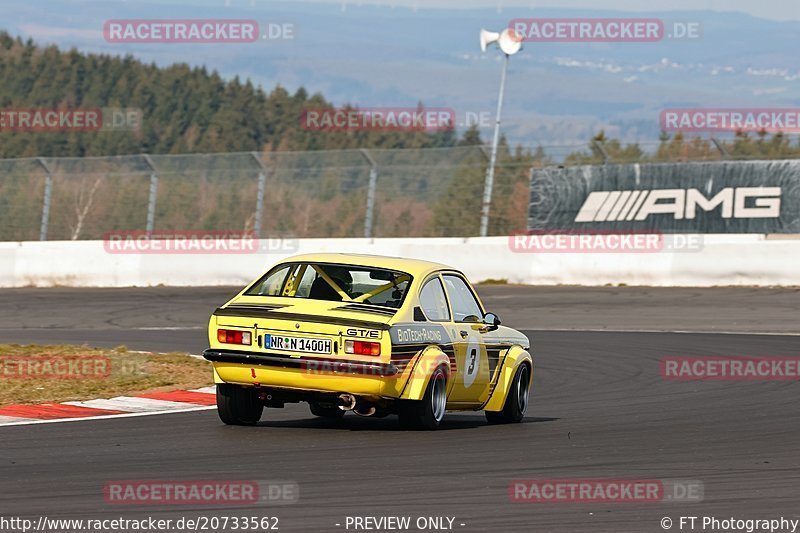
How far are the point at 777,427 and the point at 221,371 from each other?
13.4ft

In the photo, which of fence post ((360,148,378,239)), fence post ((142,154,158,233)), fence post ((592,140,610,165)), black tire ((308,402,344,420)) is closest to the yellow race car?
black tire ((308,402,344,420))

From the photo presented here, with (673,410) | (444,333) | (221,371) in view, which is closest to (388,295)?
(444,333)

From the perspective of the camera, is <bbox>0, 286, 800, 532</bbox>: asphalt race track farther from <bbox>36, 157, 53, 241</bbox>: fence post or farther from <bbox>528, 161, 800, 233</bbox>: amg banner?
<bbox>36, 157, 53, 241</bbox>: fence post

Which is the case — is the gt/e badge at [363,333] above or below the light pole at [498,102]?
below

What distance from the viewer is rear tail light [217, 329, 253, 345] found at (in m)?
9.35

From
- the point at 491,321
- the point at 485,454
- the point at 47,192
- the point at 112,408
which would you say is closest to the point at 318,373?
the point at 485,454

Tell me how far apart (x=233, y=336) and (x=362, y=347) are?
2.97ft

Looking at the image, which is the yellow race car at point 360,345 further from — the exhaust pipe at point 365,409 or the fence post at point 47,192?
the fence post at point 47,192

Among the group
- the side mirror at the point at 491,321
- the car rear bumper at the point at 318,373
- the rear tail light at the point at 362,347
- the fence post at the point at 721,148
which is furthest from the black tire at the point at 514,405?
the fence post at the point at 721,148

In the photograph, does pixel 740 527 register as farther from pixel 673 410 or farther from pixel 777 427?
pixel 673 410

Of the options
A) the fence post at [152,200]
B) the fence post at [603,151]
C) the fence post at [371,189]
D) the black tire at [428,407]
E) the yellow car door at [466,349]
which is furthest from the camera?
the fence post at [152,200]

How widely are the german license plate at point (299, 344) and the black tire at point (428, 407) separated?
2.42 feet

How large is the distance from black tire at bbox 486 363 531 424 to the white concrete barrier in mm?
14196

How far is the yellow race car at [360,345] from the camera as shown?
9.20 metres
